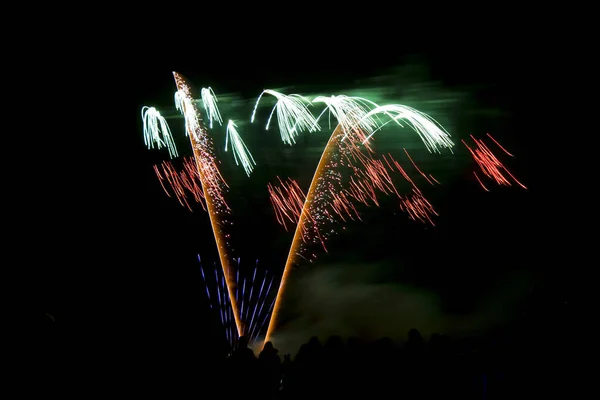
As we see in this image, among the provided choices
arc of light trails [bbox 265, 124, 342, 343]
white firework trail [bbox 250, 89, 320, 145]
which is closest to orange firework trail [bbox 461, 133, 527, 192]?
arc of light trails [bbox 265, 124, 342, 343]

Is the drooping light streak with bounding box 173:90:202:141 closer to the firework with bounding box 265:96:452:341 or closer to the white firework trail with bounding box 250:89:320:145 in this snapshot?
the white firework trail with bounding box 250:89:320:145

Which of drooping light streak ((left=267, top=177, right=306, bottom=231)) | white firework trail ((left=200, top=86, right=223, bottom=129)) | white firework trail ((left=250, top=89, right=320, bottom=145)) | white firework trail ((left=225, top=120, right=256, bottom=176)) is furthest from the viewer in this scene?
drooping light streak ((left=267, top=177, right=306, bottom=231))

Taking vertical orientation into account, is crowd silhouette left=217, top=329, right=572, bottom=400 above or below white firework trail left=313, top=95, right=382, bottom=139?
below

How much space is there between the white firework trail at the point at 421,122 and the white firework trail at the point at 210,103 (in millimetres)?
2593

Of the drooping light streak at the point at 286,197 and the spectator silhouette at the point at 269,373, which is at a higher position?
the spectator silhouette at the point at 269,373

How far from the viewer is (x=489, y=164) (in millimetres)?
7973

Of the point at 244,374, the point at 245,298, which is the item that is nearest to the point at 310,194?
the point at 245,298

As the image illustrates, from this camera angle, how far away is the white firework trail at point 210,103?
698 centimetres

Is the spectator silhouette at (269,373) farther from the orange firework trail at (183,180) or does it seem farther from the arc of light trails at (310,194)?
the orange firework trail at (183,180)

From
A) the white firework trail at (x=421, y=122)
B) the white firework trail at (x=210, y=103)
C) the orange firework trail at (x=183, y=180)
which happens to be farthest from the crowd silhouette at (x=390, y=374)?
the orange firework trail at (x=183, y=180)

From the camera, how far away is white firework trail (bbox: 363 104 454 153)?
22.0 ft

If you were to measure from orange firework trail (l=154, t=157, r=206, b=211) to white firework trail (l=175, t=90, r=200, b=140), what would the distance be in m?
0.87

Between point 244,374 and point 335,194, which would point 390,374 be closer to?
point 244,374

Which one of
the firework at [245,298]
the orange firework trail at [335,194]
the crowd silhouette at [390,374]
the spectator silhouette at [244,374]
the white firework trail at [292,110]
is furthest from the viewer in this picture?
the orange firework trail at [335,194]
